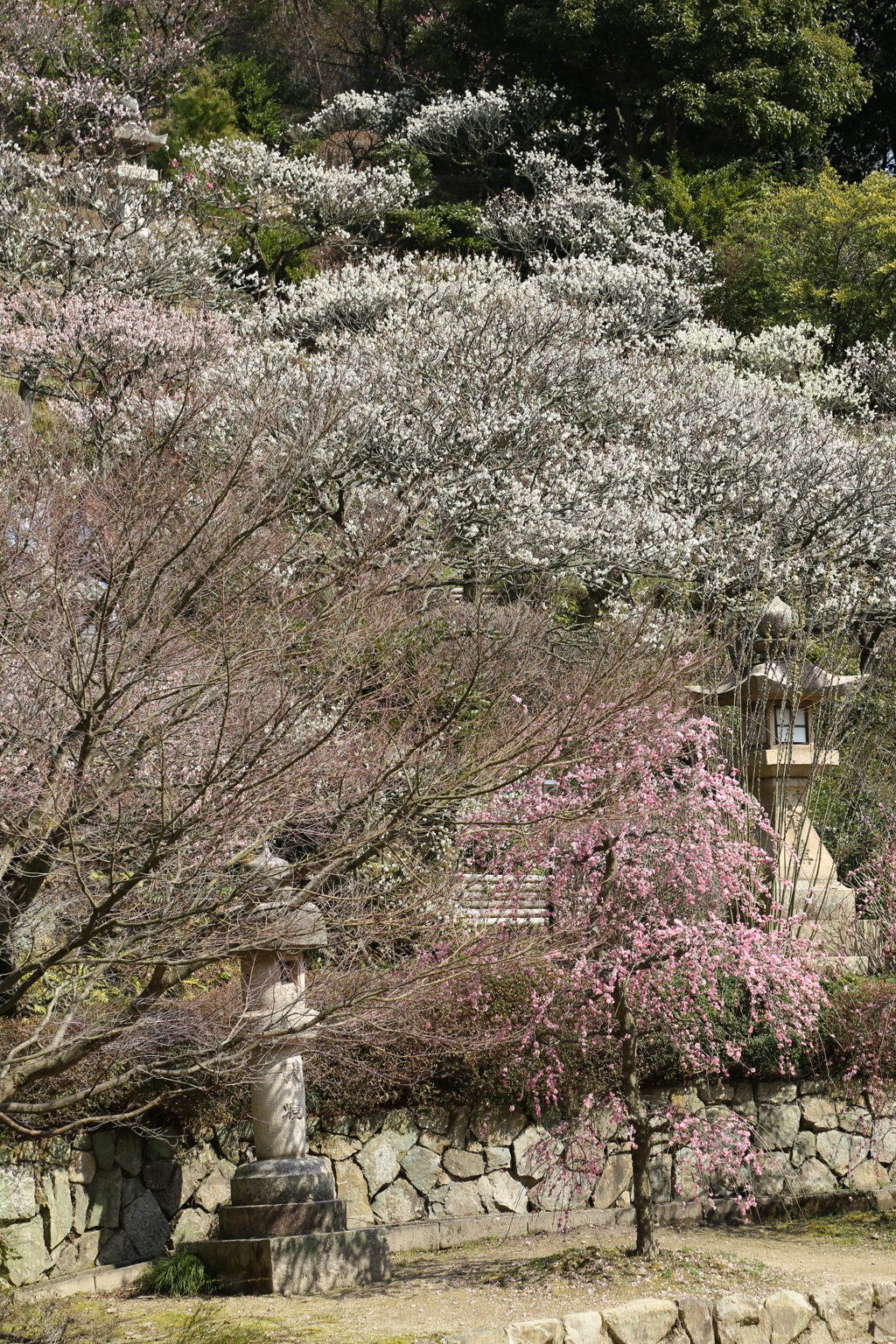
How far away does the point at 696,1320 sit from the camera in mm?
6164

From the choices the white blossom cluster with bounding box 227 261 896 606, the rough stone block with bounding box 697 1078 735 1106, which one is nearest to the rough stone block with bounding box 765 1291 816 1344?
the rough stone block with bounding box 697 1078 735 1106

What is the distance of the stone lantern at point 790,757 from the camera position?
10336mm

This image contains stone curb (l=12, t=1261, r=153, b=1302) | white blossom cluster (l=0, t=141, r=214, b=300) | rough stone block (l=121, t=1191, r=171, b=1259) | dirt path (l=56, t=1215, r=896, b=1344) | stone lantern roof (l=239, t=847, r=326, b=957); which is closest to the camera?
stone lantern roof (l=239, t=847, r=326, b=957)

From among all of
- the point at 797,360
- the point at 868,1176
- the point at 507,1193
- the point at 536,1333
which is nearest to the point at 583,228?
the point at 797,360

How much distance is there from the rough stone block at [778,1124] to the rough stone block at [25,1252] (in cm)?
540

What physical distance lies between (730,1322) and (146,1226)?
11.8 feet

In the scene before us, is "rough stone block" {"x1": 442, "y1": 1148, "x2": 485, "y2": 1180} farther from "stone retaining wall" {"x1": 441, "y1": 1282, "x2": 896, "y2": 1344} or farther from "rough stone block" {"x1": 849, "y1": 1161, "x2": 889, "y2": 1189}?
"rough stone block" {"x1": 849, "y1": 1161, "x2": 889, "y2": 1189}

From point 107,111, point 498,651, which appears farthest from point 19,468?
point 107,111

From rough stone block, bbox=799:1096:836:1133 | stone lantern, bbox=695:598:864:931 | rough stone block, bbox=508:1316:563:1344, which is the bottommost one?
rough stone block, bbox=508:1316:563:1344

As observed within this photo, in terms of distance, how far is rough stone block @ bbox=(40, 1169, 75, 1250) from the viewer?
6965 mm

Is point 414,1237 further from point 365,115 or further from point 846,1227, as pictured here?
point 365,115

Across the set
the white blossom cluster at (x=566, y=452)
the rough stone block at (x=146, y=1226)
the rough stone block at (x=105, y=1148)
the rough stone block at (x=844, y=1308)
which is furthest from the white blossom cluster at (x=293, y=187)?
the rough stone block at (x=844, y=1308)

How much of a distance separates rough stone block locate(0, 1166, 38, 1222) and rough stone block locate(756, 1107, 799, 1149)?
18.0ft

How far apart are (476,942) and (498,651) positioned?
2523 millimetres
